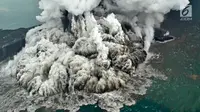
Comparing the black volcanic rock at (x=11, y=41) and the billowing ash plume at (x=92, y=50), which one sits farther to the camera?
the black volcanic rock at (x=11, y=41)

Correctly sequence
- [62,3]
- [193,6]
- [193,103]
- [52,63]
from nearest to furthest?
[193,103], [52,63], [62,3], [193,6]

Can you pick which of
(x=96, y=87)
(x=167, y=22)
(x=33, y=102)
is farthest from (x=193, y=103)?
(x=167, y=22)

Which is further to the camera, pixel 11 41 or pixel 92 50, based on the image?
pixel 11 41

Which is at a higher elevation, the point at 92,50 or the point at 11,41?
the point at 11,41

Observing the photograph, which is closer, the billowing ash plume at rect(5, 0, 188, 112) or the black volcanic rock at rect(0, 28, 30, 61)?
the billowing ash plume at rect(5, 0, 188, 112)

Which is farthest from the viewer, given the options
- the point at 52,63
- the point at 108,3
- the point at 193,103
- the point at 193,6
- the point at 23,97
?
the point at 193,6

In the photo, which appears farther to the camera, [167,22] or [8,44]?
[167,22]

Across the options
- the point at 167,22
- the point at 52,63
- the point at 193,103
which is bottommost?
the point at 193,103

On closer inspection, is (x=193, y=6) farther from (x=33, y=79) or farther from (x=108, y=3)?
(x=33, y=79)
